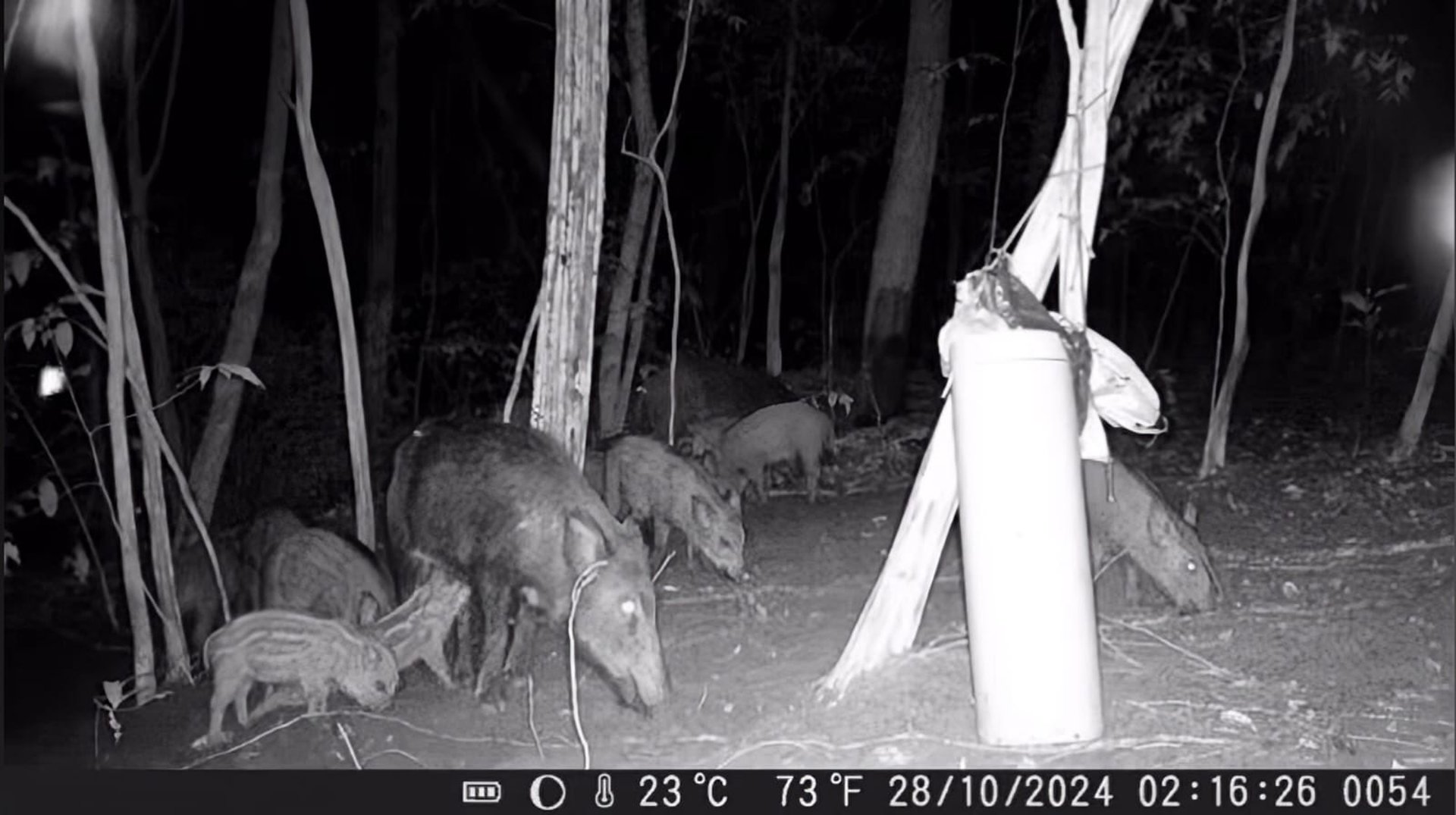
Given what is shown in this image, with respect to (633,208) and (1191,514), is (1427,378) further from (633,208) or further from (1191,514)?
(633,208)

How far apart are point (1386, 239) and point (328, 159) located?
1459 cm

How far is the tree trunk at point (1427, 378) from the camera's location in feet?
29.0

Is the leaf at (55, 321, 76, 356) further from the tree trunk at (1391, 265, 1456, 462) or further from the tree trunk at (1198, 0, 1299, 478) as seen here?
the tree trunk at (1391, 265, 1456, 462)

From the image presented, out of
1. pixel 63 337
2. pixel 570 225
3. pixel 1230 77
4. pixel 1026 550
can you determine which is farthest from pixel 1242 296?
pixel 63 337

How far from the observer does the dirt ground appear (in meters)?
4.47

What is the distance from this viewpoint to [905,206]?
12180 mm

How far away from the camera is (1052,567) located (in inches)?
166

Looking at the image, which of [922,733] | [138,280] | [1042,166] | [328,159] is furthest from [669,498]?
[328,159]

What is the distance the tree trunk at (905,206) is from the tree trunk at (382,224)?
449 cm

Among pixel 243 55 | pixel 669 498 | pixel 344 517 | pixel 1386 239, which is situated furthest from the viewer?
pixel 1386 239

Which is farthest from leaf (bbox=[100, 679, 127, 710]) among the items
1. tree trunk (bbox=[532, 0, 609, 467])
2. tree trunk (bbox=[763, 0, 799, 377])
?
tree trunk (bbox=[763, 0, 799, 377])

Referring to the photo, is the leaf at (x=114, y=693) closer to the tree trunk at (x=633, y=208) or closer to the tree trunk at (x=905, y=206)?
the tree trunk at (x=633, y=208)

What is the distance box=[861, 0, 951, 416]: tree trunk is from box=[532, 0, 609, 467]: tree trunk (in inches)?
216

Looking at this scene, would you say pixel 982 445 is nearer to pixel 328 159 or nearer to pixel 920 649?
pixel 920 649
